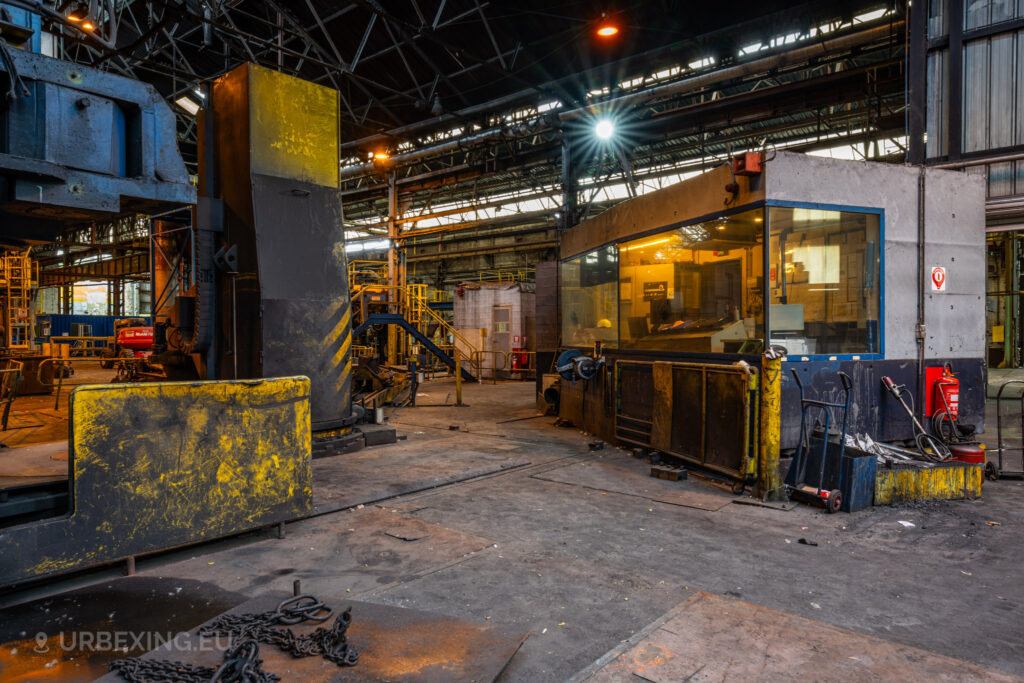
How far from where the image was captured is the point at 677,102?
15.8 metres

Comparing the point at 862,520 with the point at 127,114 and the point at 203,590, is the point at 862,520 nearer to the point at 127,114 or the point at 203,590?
the point at 203,590

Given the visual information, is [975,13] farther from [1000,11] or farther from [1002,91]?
[1002,91]

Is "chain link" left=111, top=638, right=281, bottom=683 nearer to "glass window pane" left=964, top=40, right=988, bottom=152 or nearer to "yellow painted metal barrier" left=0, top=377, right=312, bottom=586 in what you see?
"yellow painted metal barrier" left=0, top=377, right=312, bottom=586

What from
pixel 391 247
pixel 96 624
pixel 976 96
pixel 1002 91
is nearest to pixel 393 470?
pixel 96 624

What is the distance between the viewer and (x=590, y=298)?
1043 centimetres

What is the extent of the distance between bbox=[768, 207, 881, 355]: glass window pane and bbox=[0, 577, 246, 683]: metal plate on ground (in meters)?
5.97

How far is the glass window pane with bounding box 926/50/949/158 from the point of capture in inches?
355

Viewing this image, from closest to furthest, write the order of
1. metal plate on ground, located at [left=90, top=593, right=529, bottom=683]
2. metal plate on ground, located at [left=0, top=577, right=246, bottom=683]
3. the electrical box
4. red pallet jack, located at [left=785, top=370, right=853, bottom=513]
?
metal plate on ground, located at [left=90, top=593, right=529, bottom=683] < metal plate on ground, located at [left=0, top=577, right=246, bottom=683] < red pallet jack, located at [left=785, top=370, right=853, bottom=513] < the electrical box

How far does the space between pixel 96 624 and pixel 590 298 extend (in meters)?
8.54

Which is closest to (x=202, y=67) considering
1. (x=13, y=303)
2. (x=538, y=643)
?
(x=13, y=303)

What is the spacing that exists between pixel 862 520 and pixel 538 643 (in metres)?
3.66

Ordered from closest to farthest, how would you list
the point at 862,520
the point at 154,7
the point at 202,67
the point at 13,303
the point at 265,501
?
1. the point at 265,501
2. the point at 862,520
3. the point at 154,7
4. the point at 202,67
5. the point at 13,303

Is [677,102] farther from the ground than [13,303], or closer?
farther from the ground

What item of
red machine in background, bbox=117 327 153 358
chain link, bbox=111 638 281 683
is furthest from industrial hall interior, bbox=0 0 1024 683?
red machine in background, bbox=117 327 153 358
